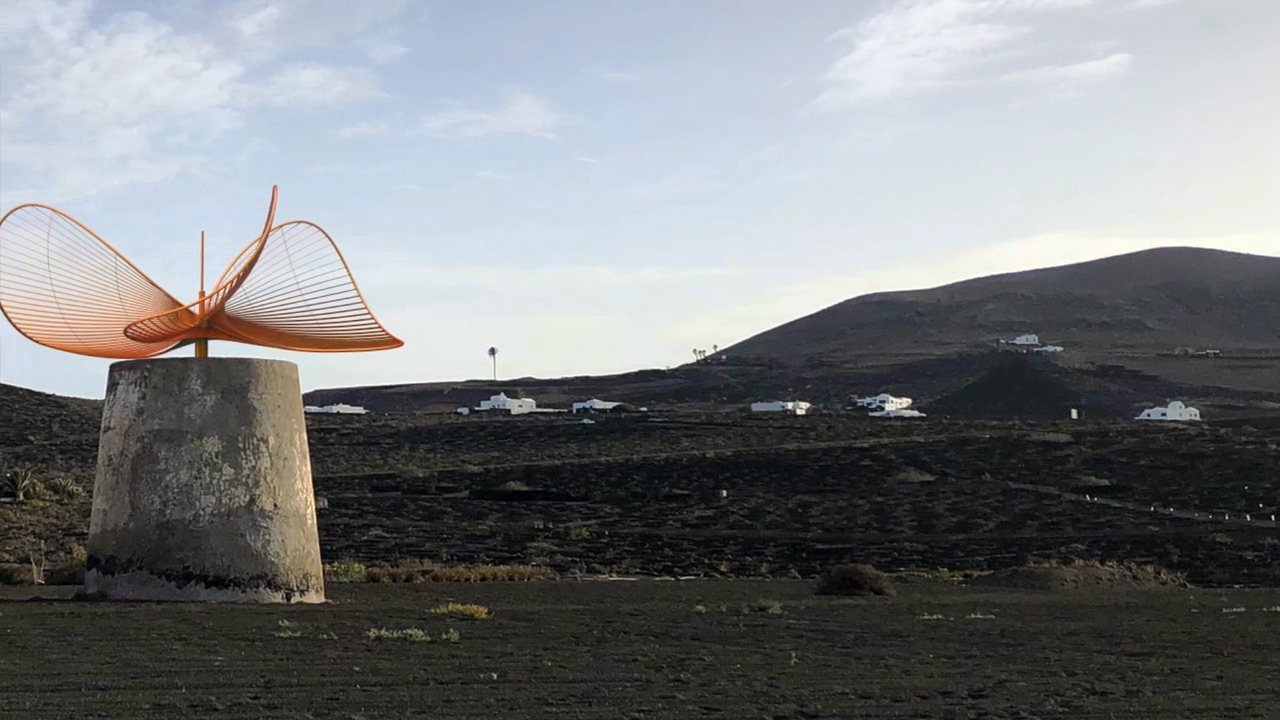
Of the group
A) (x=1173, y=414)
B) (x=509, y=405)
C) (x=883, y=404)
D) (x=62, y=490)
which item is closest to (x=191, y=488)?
(x=62, y=490)

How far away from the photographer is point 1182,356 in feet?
358

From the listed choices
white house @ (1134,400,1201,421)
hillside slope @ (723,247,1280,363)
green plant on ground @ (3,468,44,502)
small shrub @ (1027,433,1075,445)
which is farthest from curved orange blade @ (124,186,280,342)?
hillside slope @ (723,247,1280,363)

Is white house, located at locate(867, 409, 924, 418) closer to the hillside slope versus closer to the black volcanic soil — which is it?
the black volcanic soil

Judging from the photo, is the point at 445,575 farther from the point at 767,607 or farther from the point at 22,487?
the point at 22,487

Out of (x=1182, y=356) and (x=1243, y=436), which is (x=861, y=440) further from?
(x=1182, y=356)

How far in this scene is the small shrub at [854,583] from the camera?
69.5ft

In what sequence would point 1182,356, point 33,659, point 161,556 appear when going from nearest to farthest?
point 33,659 < point 161,556 < point 1182,356

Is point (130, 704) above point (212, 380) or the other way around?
the other way around

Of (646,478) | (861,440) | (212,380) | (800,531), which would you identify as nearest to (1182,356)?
(861,440)

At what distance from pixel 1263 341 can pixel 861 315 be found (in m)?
41.7

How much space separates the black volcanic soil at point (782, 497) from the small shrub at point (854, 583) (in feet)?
20.5

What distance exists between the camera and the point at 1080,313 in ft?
468

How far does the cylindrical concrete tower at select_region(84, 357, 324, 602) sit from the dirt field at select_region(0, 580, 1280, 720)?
68 centimetres

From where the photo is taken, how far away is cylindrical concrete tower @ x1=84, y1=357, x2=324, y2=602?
1653 cm
